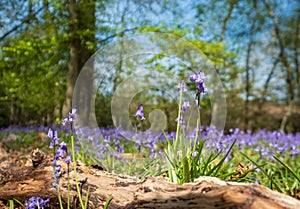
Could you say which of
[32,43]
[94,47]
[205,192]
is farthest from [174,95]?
[32,43]

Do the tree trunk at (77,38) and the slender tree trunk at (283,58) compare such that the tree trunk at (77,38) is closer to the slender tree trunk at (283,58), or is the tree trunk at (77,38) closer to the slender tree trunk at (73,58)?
the slender tree trunk at (73,58)

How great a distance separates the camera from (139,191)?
2.03 m

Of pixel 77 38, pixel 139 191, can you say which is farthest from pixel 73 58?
pixel 139 191

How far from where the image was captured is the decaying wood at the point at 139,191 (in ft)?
5.24

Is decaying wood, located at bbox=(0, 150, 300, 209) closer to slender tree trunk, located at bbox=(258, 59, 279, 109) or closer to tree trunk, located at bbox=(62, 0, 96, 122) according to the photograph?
tree trunk, located at bbox=(62, 0, 96, 122)

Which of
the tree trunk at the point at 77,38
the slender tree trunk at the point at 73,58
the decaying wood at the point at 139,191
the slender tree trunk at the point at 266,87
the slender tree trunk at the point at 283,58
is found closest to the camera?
the decaying wood at the point at 139,191

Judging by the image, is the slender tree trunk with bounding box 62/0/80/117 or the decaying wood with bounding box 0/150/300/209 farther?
the slender tree trunk with bounding box 62/0/80/117

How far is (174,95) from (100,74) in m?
1.09

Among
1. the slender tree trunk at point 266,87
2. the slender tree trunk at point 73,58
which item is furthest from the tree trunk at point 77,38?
the slender tree trunk at point 266,87

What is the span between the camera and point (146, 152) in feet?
14.3

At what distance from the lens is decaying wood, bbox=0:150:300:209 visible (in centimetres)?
160

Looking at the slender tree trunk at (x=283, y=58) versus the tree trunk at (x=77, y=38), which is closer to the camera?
the tree trunk at (x=77, y=38)

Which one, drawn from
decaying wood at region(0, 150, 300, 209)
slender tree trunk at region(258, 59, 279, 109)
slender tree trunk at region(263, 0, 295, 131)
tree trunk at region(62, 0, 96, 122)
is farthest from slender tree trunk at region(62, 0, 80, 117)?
slender tree trunk at region(258, 59, 279, 109)

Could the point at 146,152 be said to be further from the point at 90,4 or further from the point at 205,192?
the point at 90,4
